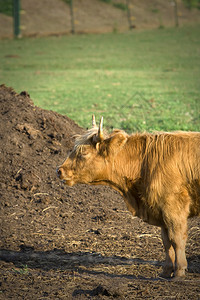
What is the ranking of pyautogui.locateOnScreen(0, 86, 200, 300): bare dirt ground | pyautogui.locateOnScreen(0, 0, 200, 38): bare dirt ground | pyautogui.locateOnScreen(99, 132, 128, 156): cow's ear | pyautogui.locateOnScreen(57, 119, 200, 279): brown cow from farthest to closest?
pyautogui.locateOnScreen(0, 0, 200, 38): bare dirt ground
pyautogui.locateOnScreen(99, 132, 128, 156): cow's ear
pyautogui.locateOnScreen(57, 119, 200, 279): brown cow
pyautogui.locateOnScreen(0, 86, 200, 300): bare dirt ground

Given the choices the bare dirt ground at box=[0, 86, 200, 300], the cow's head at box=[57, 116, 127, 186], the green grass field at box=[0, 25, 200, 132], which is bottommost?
the bare dirt ground at box=[0, 86, 200, 300]

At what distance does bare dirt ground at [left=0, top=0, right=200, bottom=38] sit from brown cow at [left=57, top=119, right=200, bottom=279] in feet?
102

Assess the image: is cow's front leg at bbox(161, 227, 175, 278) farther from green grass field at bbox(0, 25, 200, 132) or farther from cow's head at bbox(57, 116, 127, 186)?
green grass field at bbox(0, 25, 200, 132)

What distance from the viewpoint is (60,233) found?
7.12 m

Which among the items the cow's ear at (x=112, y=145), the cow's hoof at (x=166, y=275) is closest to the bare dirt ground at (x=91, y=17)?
the cow's ear at (x=112, y=145)

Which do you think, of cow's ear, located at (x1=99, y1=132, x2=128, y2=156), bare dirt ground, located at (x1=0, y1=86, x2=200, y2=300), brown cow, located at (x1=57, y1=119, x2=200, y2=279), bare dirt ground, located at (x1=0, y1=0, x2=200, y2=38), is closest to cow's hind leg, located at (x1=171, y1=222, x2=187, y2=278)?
brown cow, located at (x1=57, y1=119, x2=200, y2=279)

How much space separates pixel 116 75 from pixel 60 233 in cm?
1620

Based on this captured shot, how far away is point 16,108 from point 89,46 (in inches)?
895

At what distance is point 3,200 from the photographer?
787 cm

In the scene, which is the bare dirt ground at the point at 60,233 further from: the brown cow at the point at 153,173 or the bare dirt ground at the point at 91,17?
the bare dirt ground at the point at 91,17

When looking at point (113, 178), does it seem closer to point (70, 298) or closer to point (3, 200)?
point (70, 298)

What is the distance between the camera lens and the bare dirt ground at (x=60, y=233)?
532 cm

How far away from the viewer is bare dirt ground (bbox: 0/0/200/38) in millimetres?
38781

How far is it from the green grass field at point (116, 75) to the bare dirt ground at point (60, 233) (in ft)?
12.2
